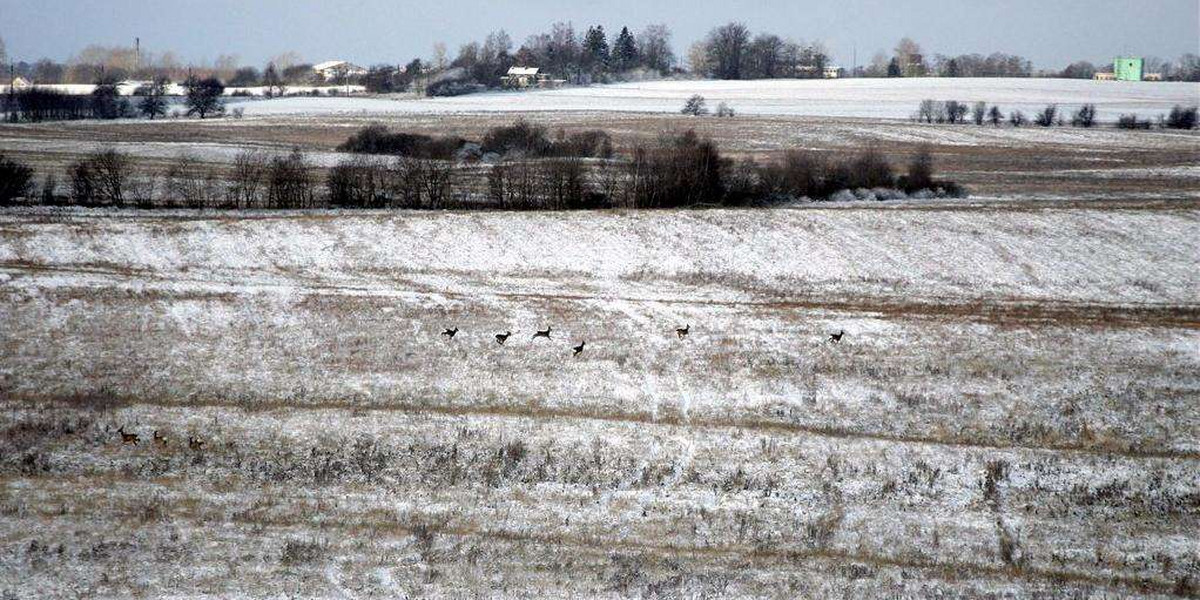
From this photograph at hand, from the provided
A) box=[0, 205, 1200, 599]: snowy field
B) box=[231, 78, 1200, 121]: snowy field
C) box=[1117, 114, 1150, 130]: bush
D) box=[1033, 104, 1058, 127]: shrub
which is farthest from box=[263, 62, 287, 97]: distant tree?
box=[0, 205, 1200, 599]: snowy field

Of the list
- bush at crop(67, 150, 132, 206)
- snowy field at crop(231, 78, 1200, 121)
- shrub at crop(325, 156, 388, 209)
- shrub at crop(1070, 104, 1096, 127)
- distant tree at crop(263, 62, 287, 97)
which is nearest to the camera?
bush at crop(67, 150, 132, 206)

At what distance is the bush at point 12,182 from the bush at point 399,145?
23.8m

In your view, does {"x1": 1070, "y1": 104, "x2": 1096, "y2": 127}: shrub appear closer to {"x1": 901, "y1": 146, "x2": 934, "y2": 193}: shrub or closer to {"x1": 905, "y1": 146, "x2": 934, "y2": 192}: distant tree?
{"x1": 905, "y1": 146, "x2": 934, "y2": 192}: distant tree

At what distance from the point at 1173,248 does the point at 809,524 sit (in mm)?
33208

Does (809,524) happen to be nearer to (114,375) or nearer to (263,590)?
(263,590)

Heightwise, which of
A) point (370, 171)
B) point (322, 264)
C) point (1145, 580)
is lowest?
point (1145, 580)

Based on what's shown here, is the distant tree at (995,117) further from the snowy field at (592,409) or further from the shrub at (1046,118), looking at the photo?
the snowy field at (592,409)

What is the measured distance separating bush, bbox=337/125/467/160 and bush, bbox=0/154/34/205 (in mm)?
23759

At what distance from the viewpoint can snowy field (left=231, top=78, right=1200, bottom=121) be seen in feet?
412

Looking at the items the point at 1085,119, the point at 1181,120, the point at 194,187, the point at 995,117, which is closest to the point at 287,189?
the point at 194,187

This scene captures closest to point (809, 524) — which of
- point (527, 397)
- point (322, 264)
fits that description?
point (527, 397)

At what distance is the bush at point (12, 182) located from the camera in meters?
46.9

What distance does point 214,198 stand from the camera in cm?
4938

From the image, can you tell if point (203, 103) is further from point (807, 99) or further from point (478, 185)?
point (807, 99)
